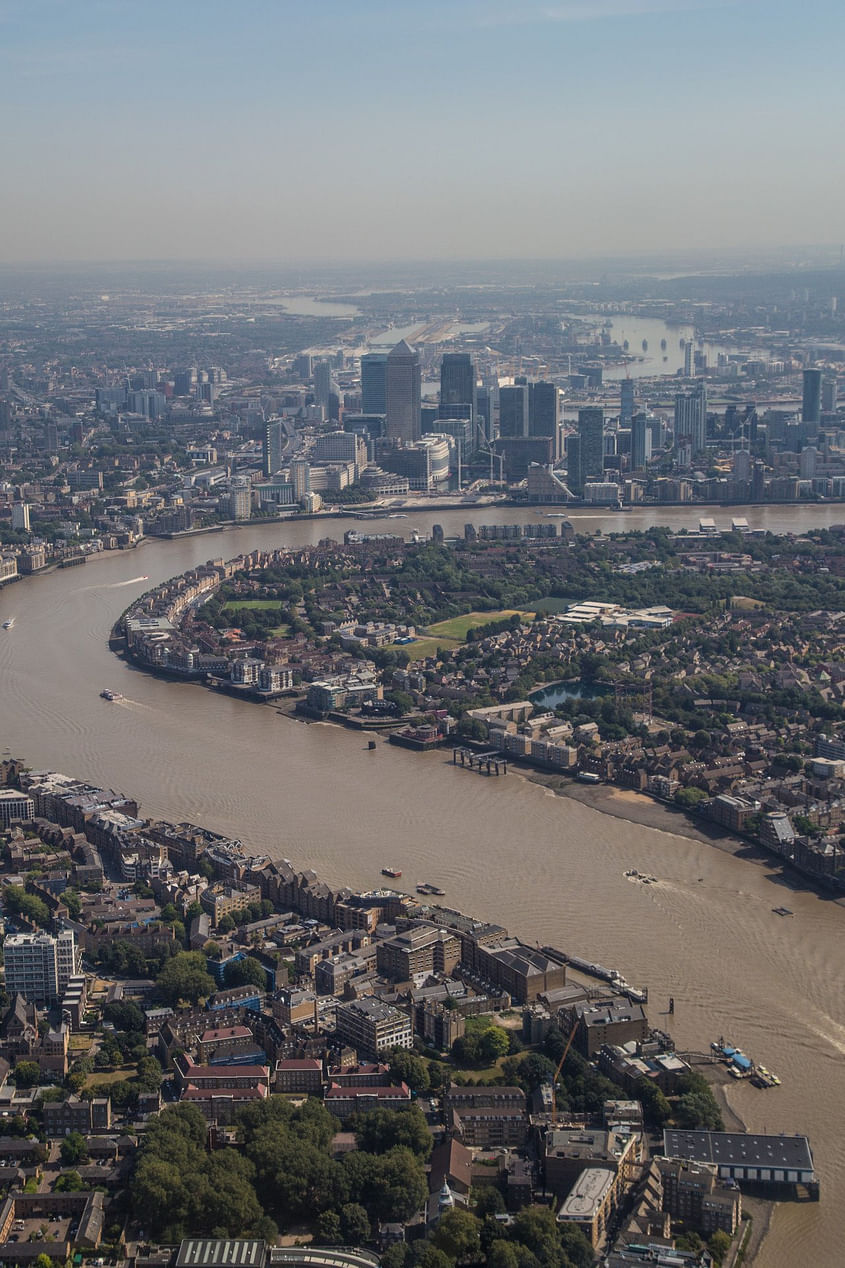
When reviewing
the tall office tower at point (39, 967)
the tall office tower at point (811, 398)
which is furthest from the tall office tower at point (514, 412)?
the tall office tower at point (39, 967)

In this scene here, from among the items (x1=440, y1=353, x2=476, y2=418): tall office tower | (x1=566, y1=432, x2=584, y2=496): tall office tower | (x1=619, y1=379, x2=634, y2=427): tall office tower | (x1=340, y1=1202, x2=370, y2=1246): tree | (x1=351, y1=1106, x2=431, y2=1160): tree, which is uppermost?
(x1=440, y1=353, x2=476, y2=418): tall office tower

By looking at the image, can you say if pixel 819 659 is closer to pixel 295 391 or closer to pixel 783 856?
pixel 783 856

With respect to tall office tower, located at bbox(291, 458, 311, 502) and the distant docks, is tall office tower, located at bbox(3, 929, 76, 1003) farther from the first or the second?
tall office tower, located at bbox(291, 458, 311, 502)

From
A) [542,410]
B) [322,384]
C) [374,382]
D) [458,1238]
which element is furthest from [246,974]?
[322,384]

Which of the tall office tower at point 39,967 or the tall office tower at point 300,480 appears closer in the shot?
the tall office tower at point 39,967

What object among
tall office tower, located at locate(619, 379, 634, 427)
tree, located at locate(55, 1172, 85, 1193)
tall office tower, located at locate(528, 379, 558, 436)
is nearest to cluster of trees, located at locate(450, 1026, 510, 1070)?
tree, located at locate(55, 1172, 85, 1193)

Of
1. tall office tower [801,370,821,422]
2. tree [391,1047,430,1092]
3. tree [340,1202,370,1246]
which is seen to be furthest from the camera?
tall office tower [801,370,821,422]

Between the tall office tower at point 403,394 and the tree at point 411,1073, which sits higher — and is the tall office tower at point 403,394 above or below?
above

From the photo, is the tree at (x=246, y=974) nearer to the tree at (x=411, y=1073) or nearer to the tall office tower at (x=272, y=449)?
the tree at (x=411, y=1073)
